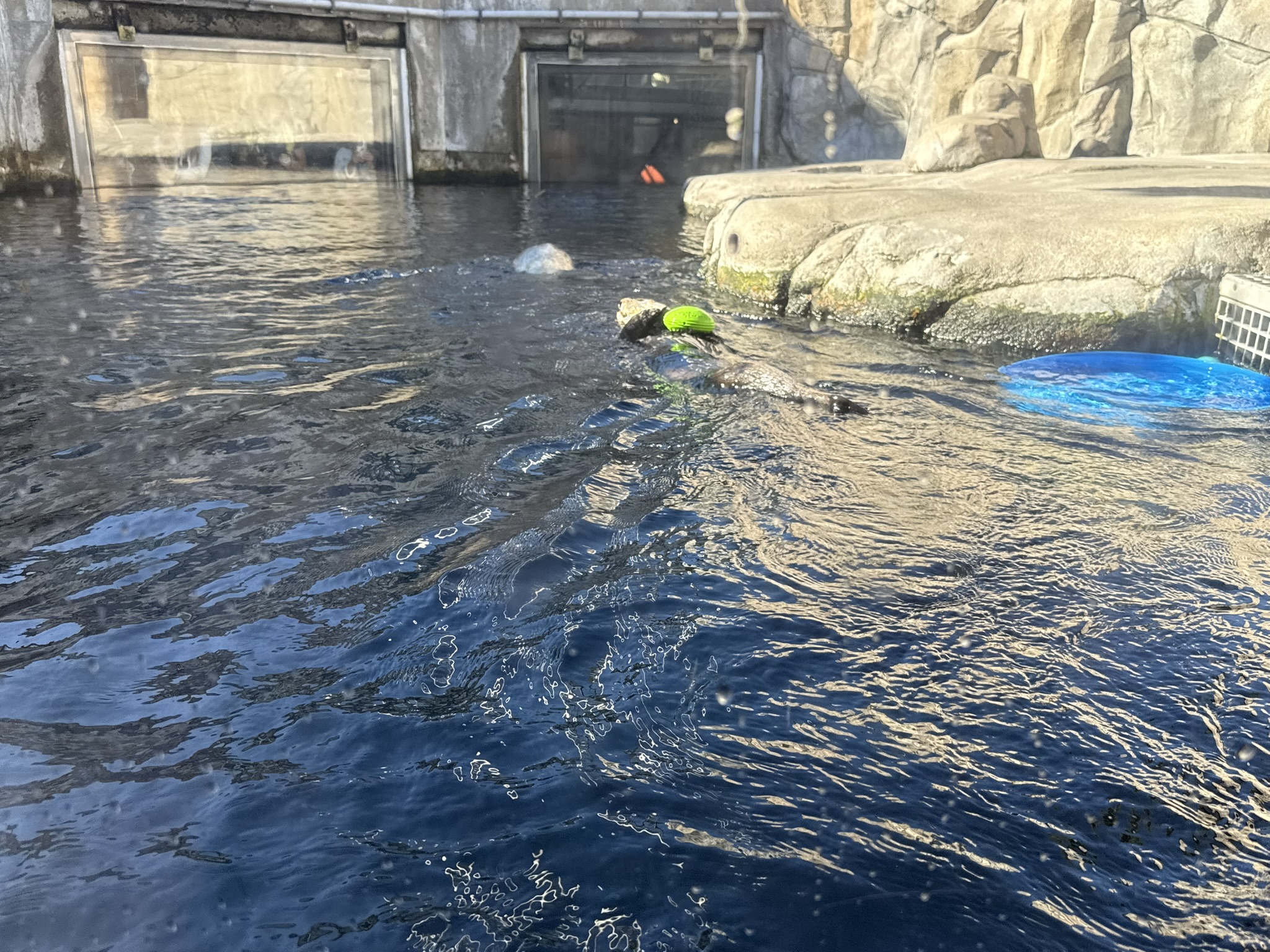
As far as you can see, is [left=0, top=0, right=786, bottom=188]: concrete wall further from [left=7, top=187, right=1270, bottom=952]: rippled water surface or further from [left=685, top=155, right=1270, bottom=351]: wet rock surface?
[left=7, top=187, right=1270, bottom=952]: rippled water surface

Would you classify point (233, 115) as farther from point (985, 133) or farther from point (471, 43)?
point (985, 133)

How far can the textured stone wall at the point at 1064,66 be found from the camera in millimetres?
10453

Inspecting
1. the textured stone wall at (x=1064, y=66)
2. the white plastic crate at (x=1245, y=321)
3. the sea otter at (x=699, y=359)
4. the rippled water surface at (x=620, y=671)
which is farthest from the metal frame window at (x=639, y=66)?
the rippled water surface at (x=620, y=671)

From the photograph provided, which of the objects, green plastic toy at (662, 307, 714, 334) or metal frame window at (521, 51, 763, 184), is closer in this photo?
green plastic toy at (662, 307, 714, 334)

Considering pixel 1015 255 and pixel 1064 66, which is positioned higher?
pixel 1064 66

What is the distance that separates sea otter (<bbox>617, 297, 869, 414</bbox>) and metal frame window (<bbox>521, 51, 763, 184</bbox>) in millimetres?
11240

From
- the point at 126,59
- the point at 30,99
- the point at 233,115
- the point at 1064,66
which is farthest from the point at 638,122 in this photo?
the point at 30,99

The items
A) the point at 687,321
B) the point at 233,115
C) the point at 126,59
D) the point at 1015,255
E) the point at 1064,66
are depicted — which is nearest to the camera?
the point at 687,321

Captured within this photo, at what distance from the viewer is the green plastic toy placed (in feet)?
18.0

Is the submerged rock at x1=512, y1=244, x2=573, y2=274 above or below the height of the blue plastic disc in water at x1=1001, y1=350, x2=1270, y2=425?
above

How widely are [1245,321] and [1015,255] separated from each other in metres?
1.20

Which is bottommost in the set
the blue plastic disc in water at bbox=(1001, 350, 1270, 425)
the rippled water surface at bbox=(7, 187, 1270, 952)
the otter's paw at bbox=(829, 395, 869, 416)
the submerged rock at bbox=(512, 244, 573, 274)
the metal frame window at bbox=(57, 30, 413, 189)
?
the rippled water surface at bbox=(7, 187, 1270, 952)

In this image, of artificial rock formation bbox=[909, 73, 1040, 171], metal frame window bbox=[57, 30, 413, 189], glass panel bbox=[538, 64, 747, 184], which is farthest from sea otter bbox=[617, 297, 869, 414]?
glass panel bbox=[538, 64, 747, 184]

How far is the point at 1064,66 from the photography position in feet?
38.5
